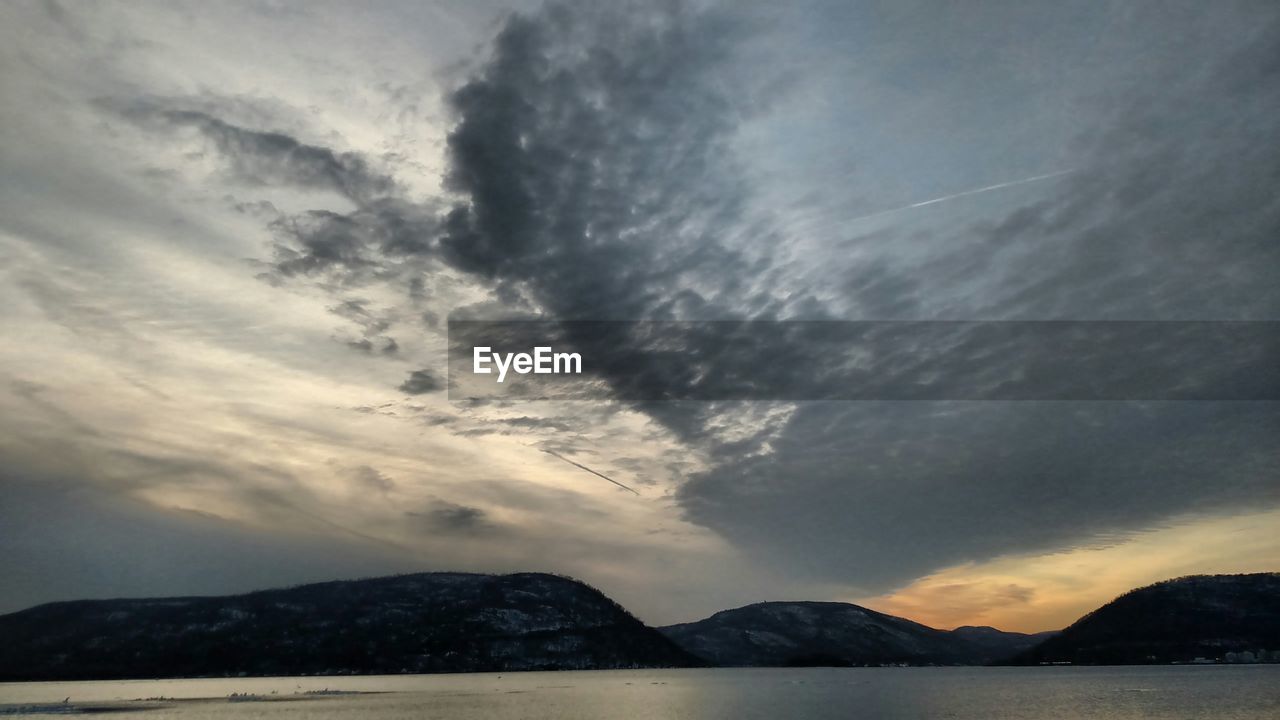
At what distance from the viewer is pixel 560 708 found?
17250 cm

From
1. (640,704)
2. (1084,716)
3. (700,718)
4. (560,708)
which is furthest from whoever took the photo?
(640,704)

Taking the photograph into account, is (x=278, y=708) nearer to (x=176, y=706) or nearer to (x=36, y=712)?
(x=176, y=706)

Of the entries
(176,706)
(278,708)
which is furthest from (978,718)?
(176,706)

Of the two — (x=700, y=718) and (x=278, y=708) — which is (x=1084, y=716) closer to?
(x=700, y=718)

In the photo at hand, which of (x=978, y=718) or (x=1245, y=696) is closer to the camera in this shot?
(x=978, y=718)

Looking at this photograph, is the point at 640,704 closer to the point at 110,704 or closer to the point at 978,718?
the point at 978,718

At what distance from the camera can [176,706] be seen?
18325cm

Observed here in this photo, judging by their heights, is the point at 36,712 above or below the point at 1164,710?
above

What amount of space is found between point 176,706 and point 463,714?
83.0 meters

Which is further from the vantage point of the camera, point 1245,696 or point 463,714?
point 1245,696

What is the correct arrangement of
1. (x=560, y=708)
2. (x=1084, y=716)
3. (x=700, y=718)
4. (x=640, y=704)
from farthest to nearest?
(x=640, y=704) < (x=560, y=708) < (x=700, y=718) < (x=1084, y=716)

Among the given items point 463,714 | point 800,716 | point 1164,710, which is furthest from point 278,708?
point 1164,710

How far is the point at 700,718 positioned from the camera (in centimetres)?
15112

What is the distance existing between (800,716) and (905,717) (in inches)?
783
